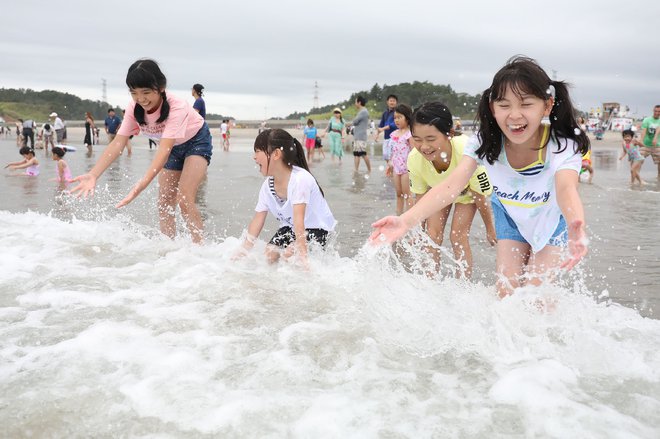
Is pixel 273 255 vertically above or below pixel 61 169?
below

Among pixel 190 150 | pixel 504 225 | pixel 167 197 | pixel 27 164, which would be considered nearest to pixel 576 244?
pixel 504 225

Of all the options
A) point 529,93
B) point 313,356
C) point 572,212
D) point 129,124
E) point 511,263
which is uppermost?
point 529,93

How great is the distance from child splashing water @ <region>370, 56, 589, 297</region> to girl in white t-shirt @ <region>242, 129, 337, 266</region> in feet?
5.38

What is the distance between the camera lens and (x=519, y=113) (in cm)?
333

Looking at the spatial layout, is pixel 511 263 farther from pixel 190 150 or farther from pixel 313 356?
pixel 190 150

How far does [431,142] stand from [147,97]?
265 centimetres

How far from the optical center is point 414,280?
14.7 ft

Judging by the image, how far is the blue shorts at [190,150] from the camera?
6.11 m

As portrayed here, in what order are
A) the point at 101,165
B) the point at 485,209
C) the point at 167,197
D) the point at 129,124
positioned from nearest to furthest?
1. the point at 485,209
2. the point at 101,165
3. the point at 129,124
4. the point at 167,197

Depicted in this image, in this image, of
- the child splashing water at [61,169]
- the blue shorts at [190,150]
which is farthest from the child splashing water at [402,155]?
the child splashing water at [61,169]

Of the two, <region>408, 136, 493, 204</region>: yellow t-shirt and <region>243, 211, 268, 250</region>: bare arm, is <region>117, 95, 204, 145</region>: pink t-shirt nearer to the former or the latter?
<region>243, 211, 268, 250</region>: bare arm

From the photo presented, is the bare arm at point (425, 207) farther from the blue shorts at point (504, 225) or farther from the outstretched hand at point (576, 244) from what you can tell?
the outstretched hand at point (576, 244)

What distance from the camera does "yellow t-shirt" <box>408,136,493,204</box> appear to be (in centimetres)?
498

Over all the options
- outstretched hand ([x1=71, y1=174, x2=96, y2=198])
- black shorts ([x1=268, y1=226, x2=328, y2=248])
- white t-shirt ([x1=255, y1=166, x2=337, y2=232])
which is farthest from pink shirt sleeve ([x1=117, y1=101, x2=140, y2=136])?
black shorts ([x1=268, y1=226, x2=328, y2=248])
